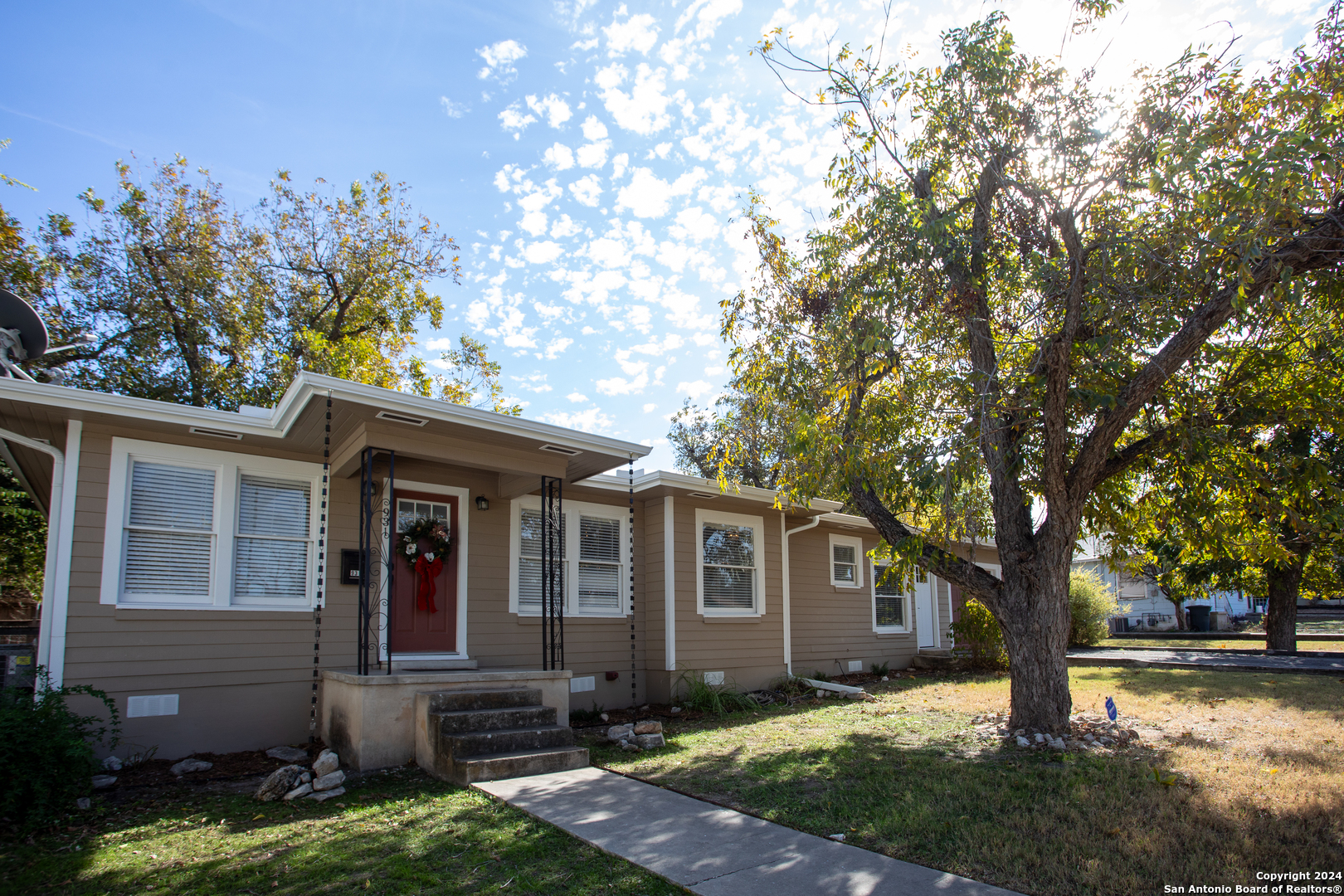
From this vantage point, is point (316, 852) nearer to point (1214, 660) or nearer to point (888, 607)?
point (888, 607)

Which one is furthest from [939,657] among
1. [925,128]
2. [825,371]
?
[925,128]

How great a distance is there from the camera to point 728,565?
1059cm

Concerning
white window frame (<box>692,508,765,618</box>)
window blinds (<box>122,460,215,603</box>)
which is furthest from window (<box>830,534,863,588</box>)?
window blinds (<box>122,460,215,603</box>)

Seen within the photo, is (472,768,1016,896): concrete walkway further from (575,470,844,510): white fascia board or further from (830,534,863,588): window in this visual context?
(830,534,863,588): window

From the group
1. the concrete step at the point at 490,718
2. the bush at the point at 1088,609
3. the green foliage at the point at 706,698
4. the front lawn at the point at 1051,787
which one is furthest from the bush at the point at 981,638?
the concrete step at the point at 490,718

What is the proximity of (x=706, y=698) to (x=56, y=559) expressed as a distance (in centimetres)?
670

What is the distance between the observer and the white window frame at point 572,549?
8625 millimetres

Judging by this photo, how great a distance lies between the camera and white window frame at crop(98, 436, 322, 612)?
20.6 feet

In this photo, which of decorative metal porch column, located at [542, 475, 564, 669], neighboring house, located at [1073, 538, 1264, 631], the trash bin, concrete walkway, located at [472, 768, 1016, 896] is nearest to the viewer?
concrete walkway, located at [472, 768, 1016, 896]

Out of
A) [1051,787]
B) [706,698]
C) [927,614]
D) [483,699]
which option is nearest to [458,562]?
[483,699]

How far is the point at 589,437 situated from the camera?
7.47m

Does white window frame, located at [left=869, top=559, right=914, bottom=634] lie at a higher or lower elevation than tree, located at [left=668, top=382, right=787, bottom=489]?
lower

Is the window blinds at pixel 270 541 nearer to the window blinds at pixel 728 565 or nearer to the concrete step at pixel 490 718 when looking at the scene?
the concrete step at pixel 490 718

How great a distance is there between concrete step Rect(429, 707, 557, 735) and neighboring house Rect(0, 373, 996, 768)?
0.46 metres
